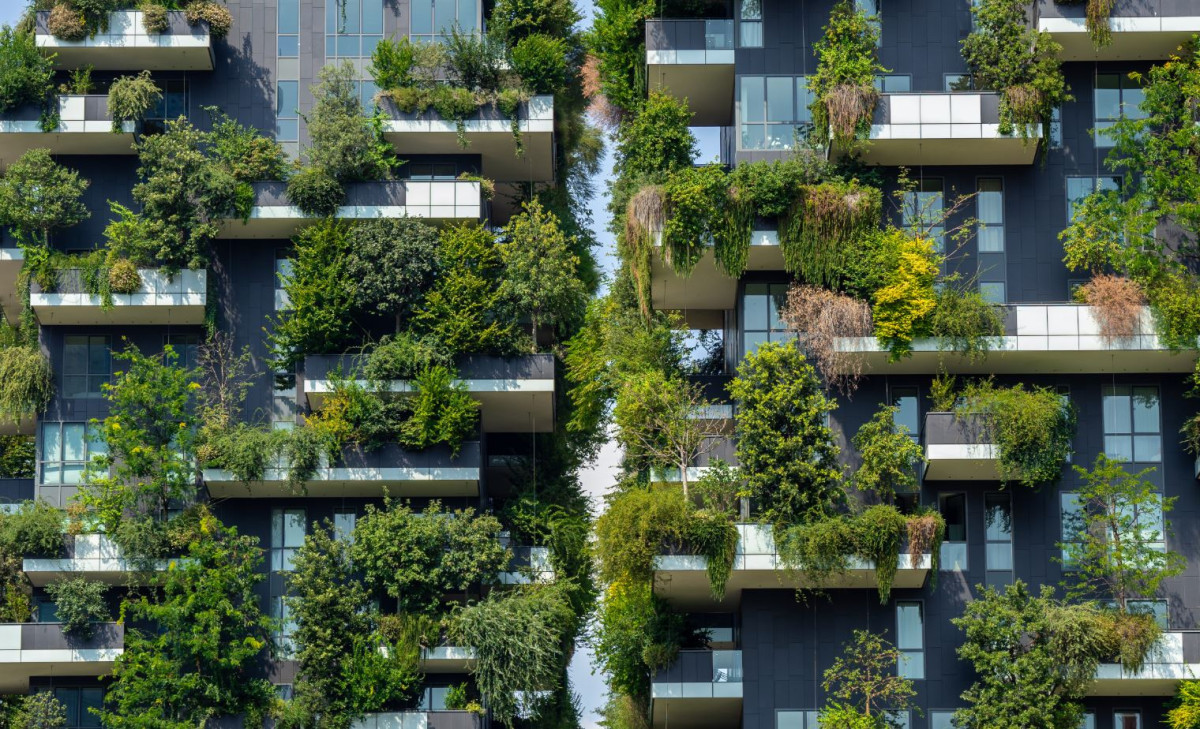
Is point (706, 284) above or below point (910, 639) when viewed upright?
above

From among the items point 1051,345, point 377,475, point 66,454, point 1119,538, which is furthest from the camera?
point 66,454

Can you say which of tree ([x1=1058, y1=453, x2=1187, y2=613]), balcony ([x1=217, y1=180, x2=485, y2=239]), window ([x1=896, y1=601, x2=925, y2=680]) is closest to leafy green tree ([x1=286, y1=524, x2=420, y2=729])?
balcony ([x1=217, y1=180, x2=485, y2=239])

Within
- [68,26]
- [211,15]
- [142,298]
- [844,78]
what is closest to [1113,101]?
[844,78]

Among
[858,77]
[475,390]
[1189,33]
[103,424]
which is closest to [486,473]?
[475,390]

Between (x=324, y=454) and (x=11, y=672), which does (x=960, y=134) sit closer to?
(x=324, y=454)

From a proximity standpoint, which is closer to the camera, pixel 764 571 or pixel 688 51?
pixel 764 571

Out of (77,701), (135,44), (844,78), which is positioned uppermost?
(135,44)

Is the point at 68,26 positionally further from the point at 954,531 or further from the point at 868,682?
the point at 868,682
